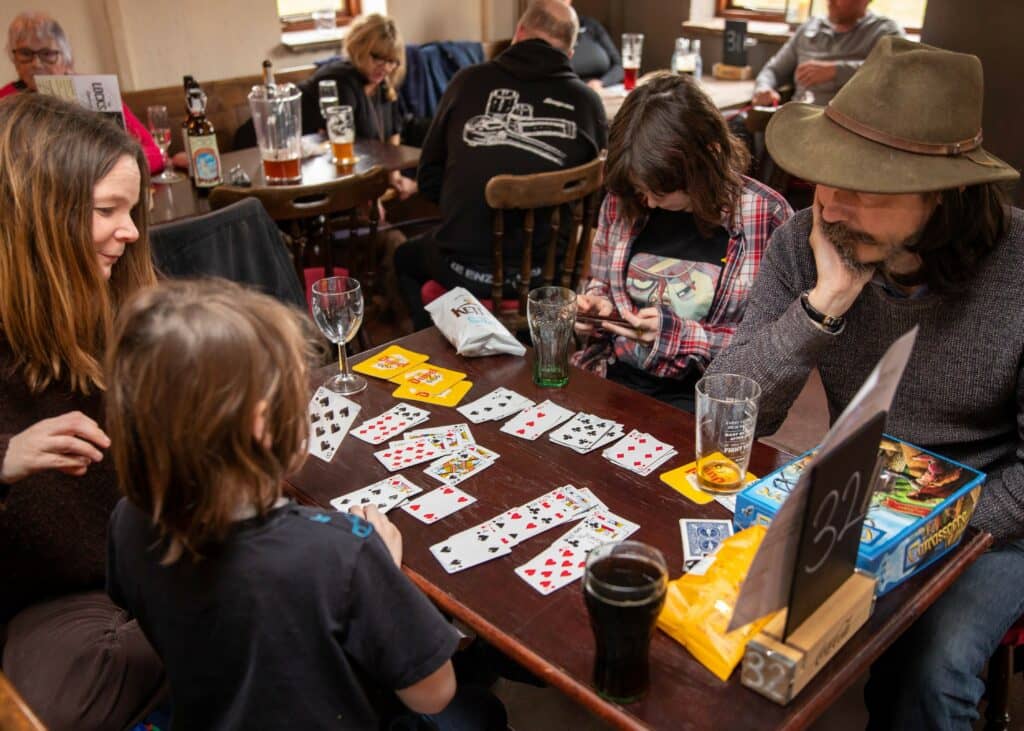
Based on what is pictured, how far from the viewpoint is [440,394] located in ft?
5.72

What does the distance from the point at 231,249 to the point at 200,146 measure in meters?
1.21

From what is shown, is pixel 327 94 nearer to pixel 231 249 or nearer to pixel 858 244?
pixel 231 249

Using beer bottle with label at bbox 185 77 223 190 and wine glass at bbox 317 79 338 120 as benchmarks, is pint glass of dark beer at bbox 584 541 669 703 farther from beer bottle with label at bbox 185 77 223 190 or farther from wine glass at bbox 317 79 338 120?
wine glass at bbox 317 79 338 120

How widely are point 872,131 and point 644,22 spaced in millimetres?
5124

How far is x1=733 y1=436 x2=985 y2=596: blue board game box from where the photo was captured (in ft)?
3.94

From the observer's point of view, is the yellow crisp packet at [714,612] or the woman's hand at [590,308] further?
the woman's hand at [590,308]

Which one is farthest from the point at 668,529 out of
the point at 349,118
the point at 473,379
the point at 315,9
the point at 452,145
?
the point at 315,9

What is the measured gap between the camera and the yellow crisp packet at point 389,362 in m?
1.84

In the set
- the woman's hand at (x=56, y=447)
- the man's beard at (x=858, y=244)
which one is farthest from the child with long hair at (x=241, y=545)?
the man's beard at (x=858, y=244)

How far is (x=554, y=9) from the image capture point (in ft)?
10.4

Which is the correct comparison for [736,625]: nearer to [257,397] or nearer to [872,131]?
[257,397]

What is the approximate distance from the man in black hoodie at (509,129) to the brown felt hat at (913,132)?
1.71 metres

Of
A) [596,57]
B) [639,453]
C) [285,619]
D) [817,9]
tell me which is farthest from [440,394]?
[817,9]

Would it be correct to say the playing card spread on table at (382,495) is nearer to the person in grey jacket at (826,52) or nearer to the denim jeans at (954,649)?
the denim jeans at (954,649)
